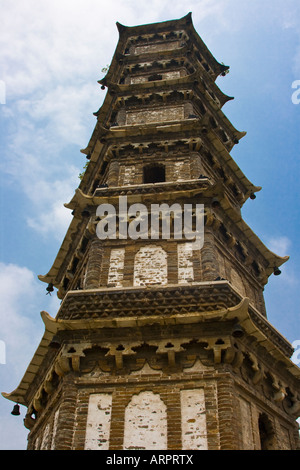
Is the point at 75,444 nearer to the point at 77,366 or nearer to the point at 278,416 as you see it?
the point at 77,366

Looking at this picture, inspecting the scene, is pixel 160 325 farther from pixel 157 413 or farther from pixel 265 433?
pixel 265 433

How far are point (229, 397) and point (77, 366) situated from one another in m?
3.67

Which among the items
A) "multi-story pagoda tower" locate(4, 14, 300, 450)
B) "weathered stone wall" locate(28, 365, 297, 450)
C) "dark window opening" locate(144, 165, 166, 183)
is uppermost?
"dark window opening" locate(144, 165, 166, 183)

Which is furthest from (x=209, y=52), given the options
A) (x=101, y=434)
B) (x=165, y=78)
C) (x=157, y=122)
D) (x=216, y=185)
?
(x=101, y=434)

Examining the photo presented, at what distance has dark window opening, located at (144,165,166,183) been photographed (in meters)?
19.3

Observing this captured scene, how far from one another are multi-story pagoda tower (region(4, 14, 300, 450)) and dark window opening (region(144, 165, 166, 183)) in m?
0.05

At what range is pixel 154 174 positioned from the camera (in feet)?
64.2

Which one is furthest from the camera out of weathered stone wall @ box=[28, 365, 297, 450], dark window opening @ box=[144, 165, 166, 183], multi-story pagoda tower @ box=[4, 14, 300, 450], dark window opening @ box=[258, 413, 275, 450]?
dark window opening @ box=[144, 165, 166, 183]

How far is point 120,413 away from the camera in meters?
12.2

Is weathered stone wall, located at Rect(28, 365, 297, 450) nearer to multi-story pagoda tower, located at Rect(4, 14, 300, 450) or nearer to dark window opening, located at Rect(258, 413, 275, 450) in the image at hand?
multi-story pagoda tower, located at Rect(4, 14, 300, 450)

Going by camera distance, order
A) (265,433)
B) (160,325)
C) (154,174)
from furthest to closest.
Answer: (154,174)
(265,433)
(160,325)

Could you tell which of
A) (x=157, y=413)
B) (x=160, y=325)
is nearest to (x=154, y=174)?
(x=160, y=325)

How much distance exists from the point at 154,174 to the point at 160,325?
770 centimetres

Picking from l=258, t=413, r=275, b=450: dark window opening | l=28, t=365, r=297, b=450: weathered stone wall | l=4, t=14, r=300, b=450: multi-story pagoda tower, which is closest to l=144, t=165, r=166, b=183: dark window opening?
l=4, t=14, r=300, b=450: multi-story pagoda tower
